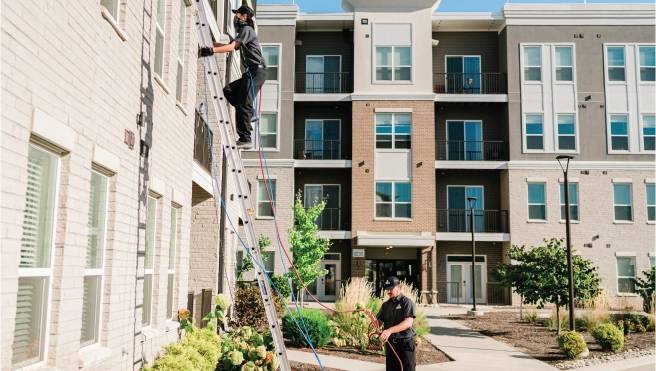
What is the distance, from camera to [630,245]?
31.8 m

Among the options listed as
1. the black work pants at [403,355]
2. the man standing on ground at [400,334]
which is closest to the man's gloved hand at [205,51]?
the man standing on ground at [400,334]

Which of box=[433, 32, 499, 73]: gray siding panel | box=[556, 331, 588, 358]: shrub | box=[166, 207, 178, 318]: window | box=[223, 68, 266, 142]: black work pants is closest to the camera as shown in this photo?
box=[223, 68, 266, 142]: black work pants

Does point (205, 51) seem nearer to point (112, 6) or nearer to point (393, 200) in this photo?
point (112, 6)

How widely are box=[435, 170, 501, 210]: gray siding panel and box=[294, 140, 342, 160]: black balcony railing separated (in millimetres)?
5830

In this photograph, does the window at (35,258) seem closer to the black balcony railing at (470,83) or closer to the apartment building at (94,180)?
the apartment building at (94,180)

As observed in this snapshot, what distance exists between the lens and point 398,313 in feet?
27.4

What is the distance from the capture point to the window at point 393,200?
31.6 meters

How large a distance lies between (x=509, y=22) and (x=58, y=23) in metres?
31.6

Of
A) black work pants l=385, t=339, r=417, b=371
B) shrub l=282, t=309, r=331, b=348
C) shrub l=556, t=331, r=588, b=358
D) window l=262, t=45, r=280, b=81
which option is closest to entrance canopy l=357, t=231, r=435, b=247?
window l=262, t=45, r=280, b=81

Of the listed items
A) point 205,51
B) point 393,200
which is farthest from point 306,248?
point 205,51

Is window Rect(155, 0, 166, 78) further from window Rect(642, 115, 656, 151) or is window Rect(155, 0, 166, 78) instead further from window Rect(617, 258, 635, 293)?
window Rect(642, 115, 656, 151)

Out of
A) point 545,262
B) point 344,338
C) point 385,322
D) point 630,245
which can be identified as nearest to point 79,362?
point 385,322

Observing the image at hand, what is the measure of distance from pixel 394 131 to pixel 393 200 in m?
3.75

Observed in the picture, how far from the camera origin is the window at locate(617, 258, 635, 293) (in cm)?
3159
